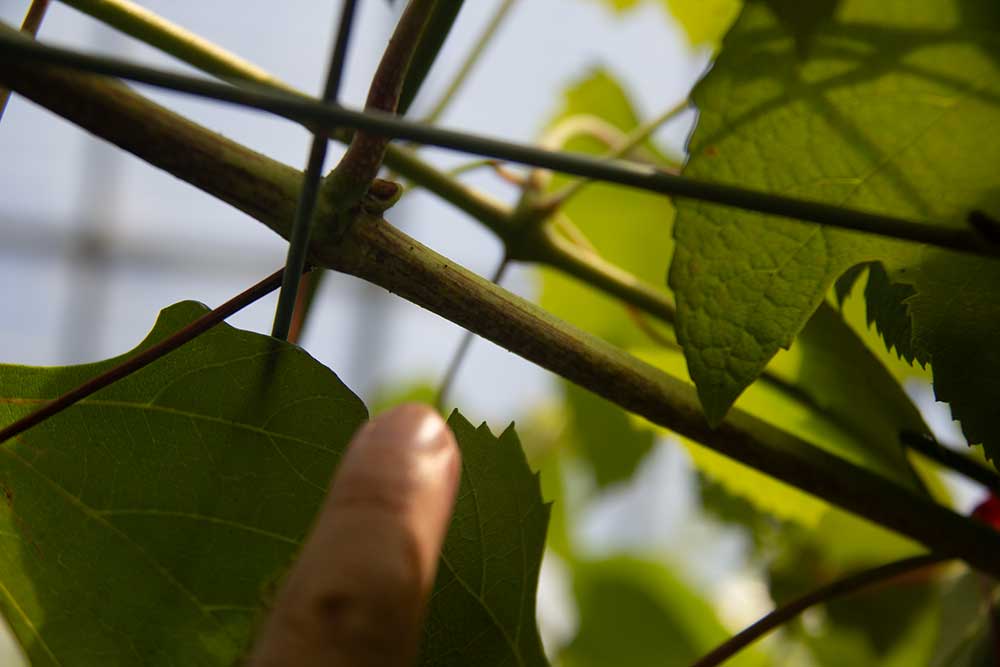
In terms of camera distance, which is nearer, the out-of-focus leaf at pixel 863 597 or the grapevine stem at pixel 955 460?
the grapevine stem at pixel 955 460

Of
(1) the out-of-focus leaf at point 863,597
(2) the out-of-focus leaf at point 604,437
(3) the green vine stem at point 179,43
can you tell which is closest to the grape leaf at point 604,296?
(2) the out-of-focus leaf at point 604,437

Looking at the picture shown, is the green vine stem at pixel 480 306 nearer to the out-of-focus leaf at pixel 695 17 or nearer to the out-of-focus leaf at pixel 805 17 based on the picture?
the out-of-focus leaf at pixel 805 17

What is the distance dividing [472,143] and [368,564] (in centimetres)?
7

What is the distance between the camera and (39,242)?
76.5 inches

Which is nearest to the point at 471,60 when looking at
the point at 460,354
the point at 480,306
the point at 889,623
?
the point at 460,354

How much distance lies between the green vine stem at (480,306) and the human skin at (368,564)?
0.24 feet

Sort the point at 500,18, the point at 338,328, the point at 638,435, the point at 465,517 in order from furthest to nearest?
1. the point at 338,328
2. the point at 638,435
3. the point at 500,18
4. the point at 465,517

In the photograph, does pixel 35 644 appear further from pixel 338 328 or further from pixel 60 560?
pixel 338 328

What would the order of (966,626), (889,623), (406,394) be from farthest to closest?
(406,394)
(889,623)
(966,626)

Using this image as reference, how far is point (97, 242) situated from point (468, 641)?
2.02m

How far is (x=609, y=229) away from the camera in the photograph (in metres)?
0.53

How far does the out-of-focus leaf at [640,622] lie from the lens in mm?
521

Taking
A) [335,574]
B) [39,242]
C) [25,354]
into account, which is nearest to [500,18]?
[335,574]

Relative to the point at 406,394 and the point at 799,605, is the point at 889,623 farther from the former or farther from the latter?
the point at 406,394
